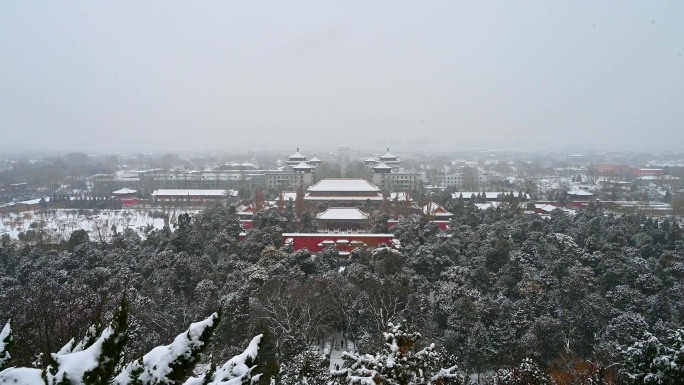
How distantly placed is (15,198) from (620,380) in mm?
39747

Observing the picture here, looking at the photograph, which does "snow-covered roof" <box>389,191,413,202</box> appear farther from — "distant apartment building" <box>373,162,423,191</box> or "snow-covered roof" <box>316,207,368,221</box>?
"distant apartment building" <box>373,162,423,191</box>

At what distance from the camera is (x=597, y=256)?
14.2m

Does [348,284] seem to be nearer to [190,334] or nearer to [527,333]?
[527,333]

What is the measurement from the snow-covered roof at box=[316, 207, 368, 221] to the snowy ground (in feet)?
27.1

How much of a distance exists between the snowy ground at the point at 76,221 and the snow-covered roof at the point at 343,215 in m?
8.25

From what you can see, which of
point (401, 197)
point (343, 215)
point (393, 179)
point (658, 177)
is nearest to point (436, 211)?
point (343, 215)

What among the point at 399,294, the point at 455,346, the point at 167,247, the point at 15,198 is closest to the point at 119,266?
the point at 167,247

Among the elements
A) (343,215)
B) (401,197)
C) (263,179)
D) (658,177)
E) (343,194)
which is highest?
(343,194)

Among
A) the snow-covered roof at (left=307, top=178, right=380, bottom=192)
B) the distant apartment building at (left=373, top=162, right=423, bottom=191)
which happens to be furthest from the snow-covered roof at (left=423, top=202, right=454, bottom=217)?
the distant apartment building at (left=373, top=162, right=423, bottom=191)

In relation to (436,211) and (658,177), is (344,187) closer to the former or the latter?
(436,211)

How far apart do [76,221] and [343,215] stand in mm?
15501

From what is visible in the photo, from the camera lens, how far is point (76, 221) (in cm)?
2719

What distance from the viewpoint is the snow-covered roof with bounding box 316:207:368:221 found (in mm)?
21500

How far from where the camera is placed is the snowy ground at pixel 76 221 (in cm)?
2422
